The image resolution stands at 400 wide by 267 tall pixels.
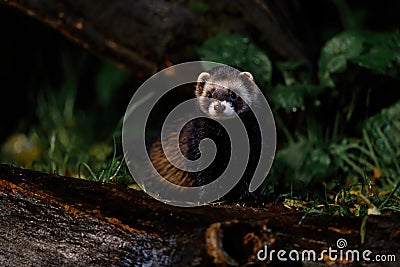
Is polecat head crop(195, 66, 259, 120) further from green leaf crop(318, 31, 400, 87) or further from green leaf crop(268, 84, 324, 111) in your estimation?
green leaf crop(318, 31, 400, 87)

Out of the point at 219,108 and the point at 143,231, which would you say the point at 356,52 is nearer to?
the point at 219,108

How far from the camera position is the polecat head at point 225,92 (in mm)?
3742

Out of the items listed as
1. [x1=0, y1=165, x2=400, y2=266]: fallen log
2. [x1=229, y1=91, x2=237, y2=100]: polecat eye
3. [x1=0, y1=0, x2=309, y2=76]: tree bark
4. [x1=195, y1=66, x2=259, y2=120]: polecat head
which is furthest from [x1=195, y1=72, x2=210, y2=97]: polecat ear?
[x1=0, y1=0, x2=309, y2=76]: tree bark

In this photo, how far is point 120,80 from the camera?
7.34 m

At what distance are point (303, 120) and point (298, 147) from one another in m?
0.31

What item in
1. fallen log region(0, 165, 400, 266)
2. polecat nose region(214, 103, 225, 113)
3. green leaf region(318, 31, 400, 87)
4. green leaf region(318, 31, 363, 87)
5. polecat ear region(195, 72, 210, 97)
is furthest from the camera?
green leaf region(318, 31, 363, 87)

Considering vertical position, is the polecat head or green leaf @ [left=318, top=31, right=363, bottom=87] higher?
green leaf @ [left=318, top=31, right=363, bottom=87]

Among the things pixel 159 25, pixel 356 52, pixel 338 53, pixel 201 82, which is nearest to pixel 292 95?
pixel 338 53

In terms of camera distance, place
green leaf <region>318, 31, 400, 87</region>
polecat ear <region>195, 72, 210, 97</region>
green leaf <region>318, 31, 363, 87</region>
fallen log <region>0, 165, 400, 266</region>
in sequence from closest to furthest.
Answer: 1. fallen log <region>0, 165, 400, 266</region>
2. polecat ear <region>195, 72, 210, 97</region>
3. green leaf <region>318, 31, 400, 87</region>
4. green leaf <region>318, 31, 363, 87</region>

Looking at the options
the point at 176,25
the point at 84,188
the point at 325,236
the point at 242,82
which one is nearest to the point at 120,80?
the point at 176,25

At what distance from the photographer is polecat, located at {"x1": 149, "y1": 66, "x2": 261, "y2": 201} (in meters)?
3.75

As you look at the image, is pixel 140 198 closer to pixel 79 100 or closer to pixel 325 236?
pixel 325 236

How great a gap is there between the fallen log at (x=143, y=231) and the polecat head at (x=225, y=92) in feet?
2.30

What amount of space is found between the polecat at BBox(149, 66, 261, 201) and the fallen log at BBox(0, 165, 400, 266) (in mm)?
535
